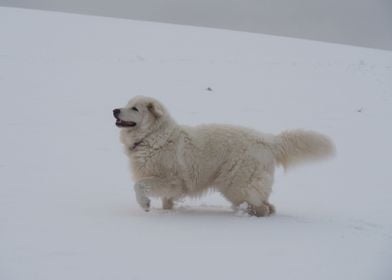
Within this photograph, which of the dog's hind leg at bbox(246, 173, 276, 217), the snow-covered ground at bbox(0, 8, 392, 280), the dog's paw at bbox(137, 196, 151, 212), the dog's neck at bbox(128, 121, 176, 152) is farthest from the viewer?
the dog's neck at bbox(128, 121, 176, 152)

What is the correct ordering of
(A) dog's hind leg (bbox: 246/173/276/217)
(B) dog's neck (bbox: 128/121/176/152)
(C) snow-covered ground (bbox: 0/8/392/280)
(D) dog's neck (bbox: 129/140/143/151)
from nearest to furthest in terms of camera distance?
(C) snow-covered ground (bbox: 0/8/392/280), (A) dog's hind leg (bbox: 246/173/276/217), (B) dog's neck (bbox: 128/121/176/152), (D) dog's neck (bbox: 129/140/143/151)

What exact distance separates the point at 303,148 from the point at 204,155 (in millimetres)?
1427

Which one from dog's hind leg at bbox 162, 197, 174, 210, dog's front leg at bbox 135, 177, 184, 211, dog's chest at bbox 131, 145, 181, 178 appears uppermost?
dog's chest at bbox 131, 145, 181, 178

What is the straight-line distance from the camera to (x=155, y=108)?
7.30 meters

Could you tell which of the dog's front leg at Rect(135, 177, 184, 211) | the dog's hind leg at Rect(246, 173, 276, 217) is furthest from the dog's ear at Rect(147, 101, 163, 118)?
the dog's hind leg at Rect(246, 173, 276, 217)

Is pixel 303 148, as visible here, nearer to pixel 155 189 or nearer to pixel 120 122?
pixel 155 189

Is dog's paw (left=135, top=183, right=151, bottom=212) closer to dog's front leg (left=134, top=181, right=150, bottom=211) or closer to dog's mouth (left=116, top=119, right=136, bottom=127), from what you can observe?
Answer: dog's front leg (left=134, top=181, right=150, bottom=211)

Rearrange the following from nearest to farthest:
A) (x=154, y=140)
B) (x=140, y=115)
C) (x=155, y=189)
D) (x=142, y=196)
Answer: (x=142, y=196)
(x=155, y=189)
(x=154, y=140)
(x=140, y=115)

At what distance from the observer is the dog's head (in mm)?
7239

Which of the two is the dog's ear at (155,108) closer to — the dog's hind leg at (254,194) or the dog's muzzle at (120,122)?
the dog's muzzle at (120,122)

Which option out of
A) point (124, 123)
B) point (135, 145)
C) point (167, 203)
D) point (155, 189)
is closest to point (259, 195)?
point (167, 203)

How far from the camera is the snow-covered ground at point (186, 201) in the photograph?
4.75 m

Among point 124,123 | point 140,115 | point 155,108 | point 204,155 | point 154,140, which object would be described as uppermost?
point 155,108

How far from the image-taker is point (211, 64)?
1083 inches
